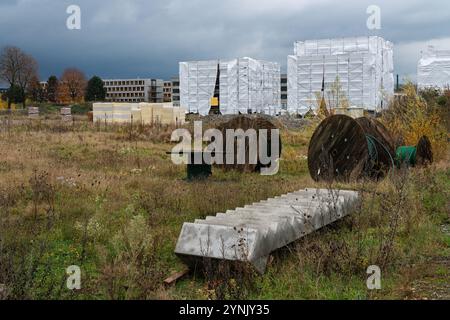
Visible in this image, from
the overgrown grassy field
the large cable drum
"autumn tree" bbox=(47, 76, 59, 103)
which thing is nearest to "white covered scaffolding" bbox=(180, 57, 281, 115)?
"autumn tree" bbox=(47, 76, 59, 103)

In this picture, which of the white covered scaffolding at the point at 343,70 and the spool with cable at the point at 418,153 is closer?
the spool with cable at the point at 418,153

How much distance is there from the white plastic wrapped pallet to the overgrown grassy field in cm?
4273

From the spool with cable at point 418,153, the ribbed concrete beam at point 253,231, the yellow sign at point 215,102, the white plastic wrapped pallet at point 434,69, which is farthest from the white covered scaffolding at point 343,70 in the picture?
the ribbed concrete beam at point 253,231

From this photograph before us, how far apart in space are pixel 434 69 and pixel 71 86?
4920 centimetres

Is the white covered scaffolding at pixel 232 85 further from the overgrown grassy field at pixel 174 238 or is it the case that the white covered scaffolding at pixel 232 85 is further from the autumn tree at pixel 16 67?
the overgrown grassy field at pixel 174 238

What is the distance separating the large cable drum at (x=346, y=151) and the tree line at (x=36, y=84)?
57840mm

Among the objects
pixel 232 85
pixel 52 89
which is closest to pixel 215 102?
pixel 232 85

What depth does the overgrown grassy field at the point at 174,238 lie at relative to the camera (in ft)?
16.2

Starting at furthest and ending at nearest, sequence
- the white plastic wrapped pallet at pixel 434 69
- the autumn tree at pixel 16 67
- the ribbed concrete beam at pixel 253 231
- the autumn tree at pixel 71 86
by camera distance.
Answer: the autumn tree at pixel 71 86, the autumn tree at pixel 16 67, the white plastic wrapped pallet at pixel 434 69, the ribbed concrete beam at pixel 253 231

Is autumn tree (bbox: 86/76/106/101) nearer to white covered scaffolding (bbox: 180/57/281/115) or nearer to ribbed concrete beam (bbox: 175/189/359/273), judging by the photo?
white covered scaffolding (bbox: 180/57/281/115)
